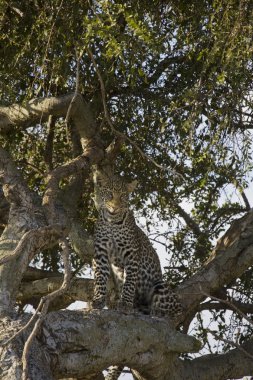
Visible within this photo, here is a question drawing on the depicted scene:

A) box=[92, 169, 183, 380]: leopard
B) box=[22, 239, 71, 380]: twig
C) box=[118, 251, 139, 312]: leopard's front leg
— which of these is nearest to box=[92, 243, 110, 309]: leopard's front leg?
box=[92, 169, 183, 380]: leopard

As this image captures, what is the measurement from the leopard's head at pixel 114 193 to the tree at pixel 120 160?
203mm

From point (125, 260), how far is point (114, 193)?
0.66 metres

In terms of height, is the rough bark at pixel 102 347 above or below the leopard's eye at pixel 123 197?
below

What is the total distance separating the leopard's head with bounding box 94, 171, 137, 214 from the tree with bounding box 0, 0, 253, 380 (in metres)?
0.20

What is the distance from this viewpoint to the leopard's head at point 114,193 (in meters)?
8.23

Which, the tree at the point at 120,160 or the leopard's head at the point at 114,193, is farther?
the leopard's head at the point at 114,193

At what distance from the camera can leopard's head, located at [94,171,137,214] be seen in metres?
8.23

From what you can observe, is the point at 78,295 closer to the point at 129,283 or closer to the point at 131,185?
the point at 129,283

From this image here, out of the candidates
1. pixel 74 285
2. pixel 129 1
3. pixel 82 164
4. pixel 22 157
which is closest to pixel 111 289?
pixel 74 285

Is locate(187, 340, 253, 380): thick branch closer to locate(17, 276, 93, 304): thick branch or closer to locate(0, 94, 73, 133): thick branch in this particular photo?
locate(17, 276, 93, 304): thick branch

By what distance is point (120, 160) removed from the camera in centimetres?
923

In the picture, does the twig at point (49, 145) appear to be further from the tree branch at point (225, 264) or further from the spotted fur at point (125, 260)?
the tree branch at point (225, 264)

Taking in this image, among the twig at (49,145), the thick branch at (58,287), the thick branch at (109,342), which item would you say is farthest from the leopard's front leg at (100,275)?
the twig at (49,145)

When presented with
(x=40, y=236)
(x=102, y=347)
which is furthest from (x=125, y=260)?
(x=102, y=347)
